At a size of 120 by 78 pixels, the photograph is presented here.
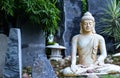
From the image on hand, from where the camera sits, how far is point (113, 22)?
9414mm

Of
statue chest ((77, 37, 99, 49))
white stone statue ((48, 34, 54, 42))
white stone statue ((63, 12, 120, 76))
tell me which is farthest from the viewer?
white stone statue ((48, 34, 54, 42))

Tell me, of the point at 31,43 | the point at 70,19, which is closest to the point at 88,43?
the point at 31,43

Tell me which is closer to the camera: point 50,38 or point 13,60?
point 13,60

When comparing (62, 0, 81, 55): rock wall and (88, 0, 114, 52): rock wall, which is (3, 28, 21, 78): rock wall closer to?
(62, 0, 81, 55): rock wall

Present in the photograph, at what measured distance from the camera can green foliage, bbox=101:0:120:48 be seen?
30.8ft

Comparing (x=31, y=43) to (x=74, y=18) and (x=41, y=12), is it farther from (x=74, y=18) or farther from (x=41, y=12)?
(x=74, y=18)

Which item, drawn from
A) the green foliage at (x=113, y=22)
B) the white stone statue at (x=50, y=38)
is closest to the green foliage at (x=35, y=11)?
the white stone statue at (x=50, y=38)

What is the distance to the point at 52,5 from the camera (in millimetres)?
7621

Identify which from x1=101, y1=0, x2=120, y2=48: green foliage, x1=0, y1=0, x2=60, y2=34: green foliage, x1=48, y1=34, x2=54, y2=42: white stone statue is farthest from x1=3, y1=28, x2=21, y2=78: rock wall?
x1=101, y1=0, x2=120, y2=48: green foliage

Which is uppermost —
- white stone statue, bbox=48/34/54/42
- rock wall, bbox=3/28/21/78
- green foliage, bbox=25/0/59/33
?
green foliage, bbox=25/0/59/33

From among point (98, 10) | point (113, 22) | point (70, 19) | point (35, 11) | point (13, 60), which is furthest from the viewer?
point (98, 10)

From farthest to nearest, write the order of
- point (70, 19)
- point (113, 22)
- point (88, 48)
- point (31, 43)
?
point (70, 19)
point (113, 22)
point (31, 43)
point (88, 48)

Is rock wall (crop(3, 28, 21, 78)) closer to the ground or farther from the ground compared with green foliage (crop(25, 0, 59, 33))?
closer to the ground

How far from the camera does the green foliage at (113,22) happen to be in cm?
937
